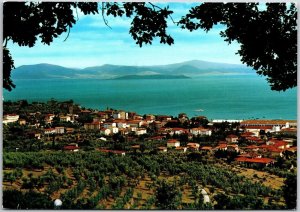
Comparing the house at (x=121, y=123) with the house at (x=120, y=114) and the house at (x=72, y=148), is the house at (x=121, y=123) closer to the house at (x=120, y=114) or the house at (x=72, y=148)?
the house at (x=120, y=114)

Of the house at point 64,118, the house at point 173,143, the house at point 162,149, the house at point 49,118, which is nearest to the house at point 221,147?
the house at point 173,143

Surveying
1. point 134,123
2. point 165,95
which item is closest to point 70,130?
point 134,123

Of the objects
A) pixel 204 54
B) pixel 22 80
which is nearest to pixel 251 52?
pixel 204 54

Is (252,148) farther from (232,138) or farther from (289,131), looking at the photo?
(289,131)

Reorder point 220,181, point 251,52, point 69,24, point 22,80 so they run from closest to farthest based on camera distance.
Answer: point 69,24, point 251,52, point 22,80, point 220,181

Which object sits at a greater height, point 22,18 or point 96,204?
point 22,18

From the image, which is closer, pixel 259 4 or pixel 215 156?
pixel 259 4

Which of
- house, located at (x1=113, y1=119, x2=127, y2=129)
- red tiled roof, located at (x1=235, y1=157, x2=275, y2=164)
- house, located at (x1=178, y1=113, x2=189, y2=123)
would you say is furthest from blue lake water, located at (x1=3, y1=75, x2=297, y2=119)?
red tiled roof, located at (x1=235, y1=157, x2=275, y2=164)

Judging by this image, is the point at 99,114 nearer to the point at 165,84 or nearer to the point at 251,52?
the point at 165,84
